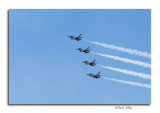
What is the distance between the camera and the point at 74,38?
418 ft

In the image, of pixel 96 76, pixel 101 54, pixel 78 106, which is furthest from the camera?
pixel 96 76

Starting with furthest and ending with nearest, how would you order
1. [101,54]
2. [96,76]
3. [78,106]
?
[96,76]
[101,54]
[78,106]

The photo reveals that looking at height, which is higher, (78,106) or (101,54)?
(101,54)

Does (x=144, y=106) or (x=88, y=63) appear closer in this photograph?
(x=144, y=106)

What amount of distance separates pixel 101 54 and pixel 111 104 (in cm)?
2152

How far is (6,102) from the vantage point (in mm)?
92562

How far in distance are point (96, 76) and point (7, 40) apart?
3511cm

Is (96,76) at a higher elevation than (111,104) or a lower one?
higher

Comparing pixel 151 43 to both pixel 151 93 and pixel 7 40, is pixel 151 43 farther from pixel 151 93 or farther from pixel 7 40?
pixel 7 40

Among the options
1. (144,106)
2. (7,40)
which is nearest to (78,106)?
(144,106)

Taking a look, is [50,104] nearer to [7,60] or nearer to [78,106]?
[78,106]
